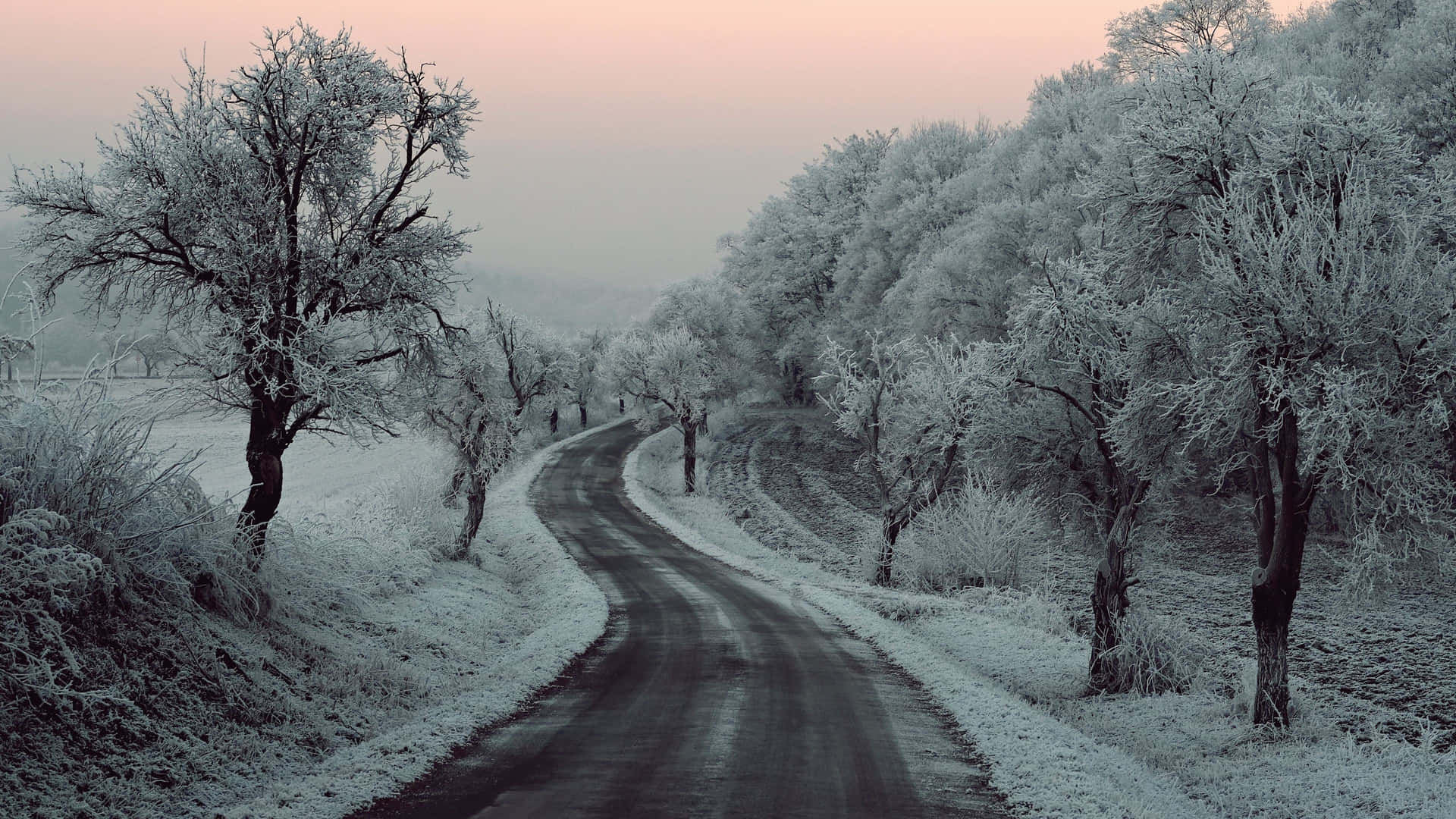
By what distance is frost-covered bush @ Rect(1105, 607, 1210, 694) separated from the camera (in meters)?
14.2

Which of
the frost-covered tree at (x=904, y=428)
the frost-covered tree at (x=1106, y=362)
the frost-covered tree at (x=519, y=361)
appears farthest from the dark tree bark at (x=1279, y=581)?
the frost-covered tree at (x=519, y=361)

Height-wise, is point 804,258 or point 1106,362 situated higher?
point 804,258

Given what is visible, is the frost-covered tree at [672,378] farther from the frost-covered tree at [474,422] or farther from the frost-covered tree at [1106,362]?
the frost-covered tree at [1106,362]

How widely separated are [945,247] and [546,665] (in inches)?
1341

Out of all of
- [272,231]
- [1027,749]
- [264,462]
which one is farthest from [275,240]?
[1027,749]

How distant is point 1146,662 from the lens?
1432cm

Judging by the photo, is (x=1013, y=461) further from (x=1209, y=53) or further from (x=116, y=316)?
(x=116, y=316)

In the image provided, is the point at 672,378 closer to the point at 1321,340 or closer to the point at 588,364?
the point at 588,364

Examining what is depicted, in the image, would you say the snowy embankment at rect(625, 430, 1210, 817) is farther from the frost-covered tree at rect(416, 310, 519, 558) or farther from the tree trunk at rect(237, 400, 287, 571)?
the frost-covered tree at rect(416, 310, 519, 558)

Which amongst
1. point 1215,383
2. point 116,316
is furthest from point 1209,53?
point 116,316

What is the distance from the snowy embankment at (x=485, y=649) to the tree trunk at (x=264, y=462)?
3.62 meters

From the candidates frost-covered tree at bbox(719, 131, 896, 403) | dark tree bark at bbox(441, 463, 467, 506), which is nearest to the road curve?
dark tree bark at bbox(441, 463, 467, 506)

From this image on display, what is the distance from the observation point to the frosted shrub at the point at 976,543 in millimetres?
25859

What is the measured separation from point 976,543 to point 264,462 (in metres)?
19.5
